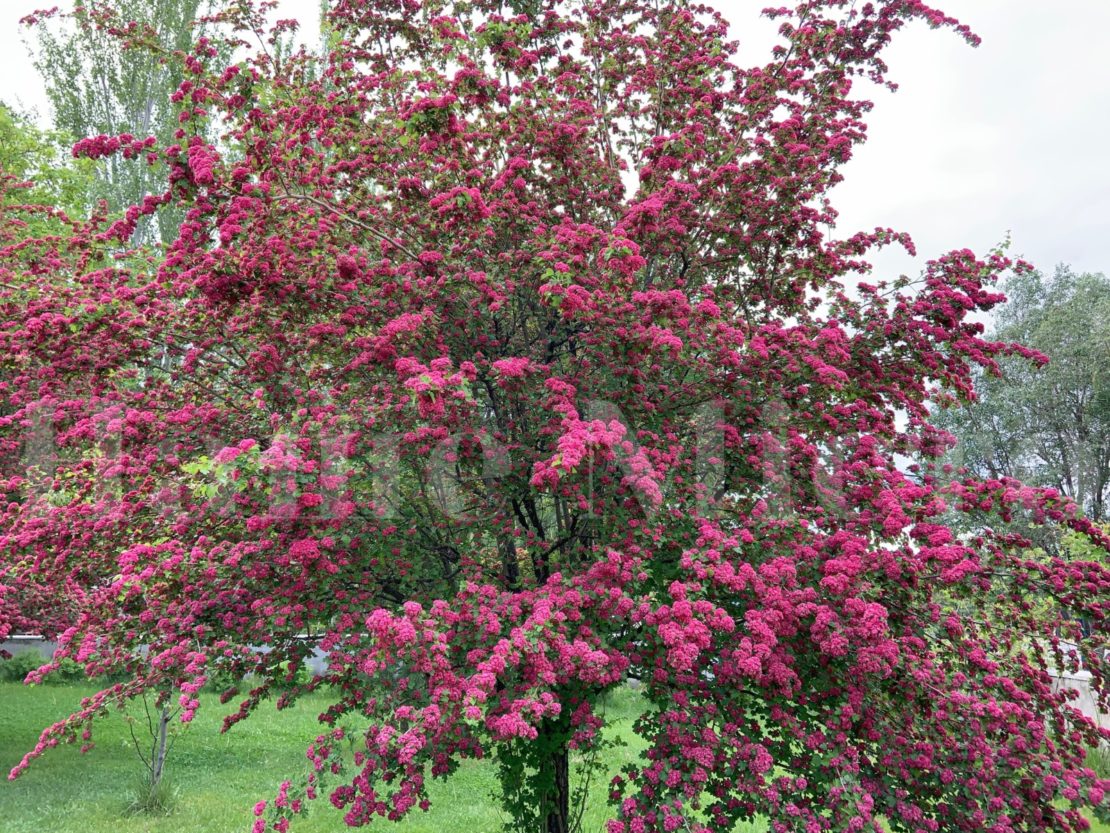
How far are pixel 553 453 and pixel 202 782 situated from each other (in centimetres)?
894

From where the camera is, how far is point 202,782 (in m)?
9.66

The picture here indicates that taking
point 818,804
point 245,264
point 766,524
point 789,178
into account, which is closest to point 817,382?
point 766,524

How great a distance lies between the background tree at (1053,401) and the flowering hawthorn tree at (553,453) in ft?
70.2

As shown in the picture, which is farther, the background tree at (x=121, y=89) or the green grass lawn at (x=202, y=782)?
the background tree at (x=121, y=89)

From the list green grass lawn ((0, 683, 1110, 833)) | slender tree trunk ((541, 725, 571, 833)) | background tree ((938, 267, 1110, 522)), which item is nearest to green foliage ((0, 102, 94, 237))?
green grass lawn ((0, 683, 1110, 833))

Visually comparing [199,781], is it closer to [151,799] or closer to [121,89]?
[151,799]

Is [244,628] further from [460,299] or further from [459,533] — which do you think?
[460,299]

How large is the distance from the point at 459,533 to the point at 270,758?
8764mm

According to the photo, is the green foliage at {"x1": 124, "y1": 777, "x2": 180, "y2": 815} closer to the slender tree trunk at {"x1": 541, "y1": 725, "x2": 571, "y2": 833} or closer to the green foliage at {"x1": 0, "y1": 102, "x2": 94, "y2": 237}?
the slender tree trunk at {"x1": 541, "y1": 725, "x2": 571, "y2": 833}

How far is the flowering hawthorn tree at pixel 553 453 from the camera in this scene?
338 cm

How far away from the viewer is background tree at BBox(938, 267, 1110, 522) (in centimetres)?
2266

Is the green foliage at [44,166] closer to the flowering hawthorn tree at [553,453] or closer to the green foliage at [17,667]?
the flowering hawthorn tree at [553,453]

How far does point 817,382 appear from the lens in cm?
418

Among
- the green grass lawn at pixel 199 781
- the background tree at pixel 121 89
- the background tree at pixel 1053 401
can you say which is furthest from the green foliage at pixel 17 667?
the background tree at pixel 1053 401
